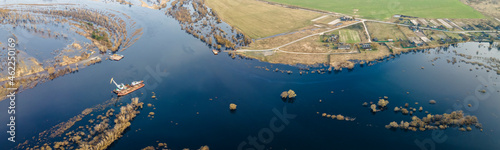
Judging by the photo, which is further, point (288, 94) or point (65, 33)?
point (65, 33)

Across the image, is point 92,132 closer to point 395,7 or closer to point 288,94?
point 288,94

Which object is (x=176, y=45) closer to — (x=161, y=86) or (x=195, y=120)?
(x=161, y=86)

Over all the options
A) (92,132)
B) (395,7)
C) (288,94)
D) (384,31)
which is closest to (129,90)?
(92,132)

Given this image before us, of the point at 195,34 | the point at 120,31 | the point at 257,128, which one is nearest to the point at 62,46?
the point at 120,31

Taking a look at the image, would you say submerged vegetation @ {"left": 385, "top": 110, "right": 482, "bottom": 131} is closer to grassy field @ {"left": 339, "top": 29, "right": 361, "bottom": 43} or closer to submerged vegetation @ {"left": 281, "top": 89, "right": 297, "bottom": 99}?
submerged vegetation @ {"left": 281, "top": 89, "right": 297, "bottom": 99}

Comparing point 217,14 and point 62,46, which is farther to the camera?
point 217,14

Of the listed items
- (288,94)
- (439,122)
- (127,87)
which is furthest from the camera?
(127,87)

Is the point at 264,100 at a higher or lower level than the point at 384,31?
lower

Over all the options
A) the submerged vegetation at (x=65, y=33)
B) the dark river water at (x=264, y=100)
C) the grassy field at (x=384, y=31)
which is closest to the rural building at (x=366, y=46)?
the dark river water at (x=264, y=100)
